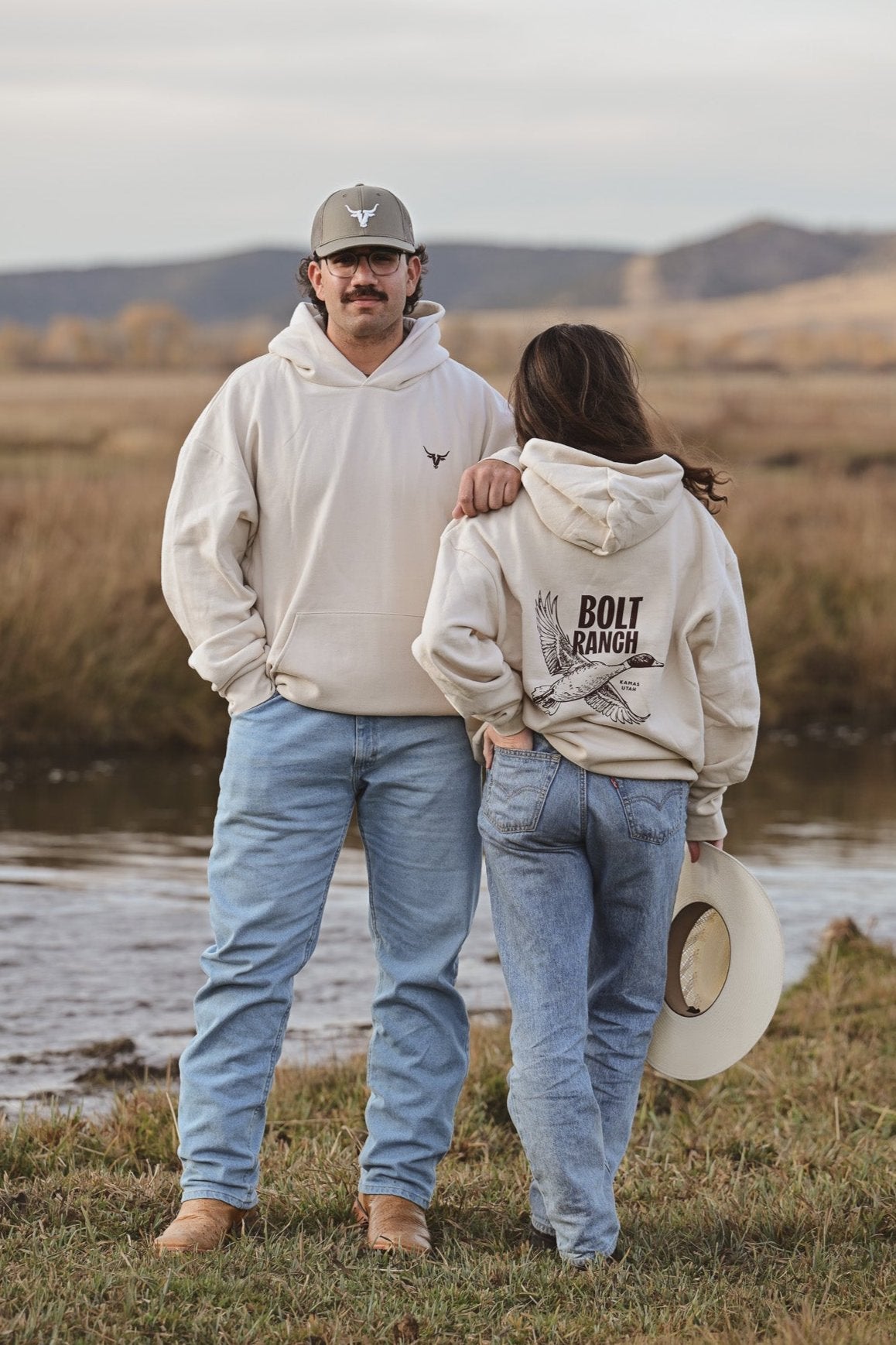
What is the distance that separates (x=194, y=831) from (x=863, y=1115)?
5.23 metres

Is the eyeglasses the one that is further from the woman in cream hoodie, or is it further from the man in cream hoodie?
the woman in cream hoodie

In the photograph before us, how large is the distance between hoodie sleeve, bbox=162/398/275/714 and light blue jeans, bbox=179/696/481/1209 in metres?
0.11

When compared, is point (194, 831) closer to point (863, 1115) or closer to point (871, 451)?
point (863, 1115)

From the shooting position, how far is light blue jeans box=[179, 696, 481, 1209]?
3.47 metres

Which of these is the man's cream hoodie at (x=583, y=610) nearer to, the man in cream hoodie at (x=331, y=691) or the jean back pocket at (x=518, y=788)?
the jean back pocket at (x=518, y=788)

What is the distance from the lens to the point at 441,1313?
3.00 m

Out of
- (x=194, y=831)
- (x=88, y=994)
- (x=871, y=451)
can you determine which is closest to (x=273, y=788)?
(x=88, y=994)

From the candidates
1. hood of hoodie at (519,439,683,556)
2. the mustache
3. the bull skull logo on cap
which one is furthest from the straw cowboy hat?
the bull skull logo on cap

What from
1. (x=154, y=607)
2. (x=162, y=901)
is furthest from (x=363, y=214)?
(x=154, y=607)

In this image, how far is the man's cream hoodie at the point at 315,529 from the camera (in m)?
3.51

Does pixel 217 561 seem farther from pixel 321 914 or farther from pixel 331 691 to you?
pixel 321 914

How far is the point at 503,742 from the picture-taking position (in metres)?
3.34

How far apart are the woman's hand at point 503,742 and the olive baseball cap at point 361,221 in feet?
3.25

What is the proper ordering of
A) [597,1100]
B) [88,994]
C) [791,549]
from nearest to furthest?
[597,1100]
[88,994]
[791,549]
